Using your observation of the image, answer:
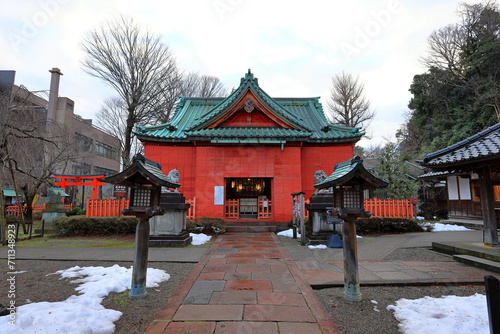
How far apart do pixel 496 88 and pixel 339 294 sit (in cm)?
2404

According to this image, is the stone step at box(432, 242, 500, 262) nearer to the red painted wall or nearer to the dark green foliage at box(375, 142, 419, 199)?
the red painted wall

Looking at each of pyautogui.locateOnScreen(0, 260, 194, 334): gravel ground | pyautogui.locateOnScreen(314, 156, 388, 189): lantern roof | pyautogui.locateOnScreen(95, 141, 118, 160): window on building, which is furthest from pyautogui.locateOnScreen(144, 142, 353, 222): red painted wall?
pyautogui.locateOnScreen(95, 141, 118, 160): window on building

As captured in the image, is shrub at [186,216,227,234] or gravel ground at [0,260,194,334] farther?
shrub at [186,216,227,234]

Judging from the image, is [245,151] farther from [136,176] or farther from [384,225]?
[136,176]

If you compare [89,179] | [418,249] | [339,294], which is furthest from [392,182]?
[89,179]

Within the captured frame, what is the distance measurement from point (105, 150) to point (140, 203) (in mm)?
40154

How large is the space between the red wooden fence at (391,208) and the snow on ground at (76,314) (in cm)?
1131

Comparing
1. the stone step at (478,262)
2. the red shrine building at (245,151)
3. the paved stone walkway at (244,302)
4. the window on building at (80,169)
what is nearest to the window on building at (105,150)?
the window on building at (80,169)

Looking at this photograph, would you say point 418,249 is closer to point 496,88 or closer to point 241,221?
point 241,221

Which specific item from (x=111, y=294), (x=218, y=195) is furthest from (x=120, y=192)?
(x=111, y=294)

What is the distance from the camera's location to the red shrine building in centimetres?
1359

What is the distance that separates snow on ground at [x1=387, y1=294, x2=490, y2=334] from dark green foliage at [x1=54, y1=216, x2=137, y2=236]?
11.1 m

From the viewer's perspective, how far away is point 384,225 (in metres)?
11.8

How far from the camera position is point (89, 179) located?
17.2 m
